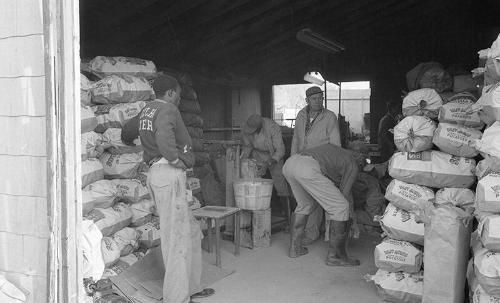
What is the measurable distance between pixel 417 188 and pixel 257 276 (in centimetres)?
181

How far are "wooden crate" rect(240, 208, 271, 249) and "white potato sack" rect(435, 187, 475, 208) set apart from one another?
2.43 metres

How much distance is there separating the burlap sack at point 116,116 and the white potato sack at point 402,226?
259 cm

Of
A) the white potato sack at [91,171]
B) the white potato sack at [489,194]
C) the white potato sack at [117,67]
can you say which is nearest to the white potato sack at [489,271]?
the white potato sack at [489,194]

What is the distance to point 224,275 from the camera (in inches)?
188

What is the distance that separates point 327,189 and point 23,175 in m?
3.26

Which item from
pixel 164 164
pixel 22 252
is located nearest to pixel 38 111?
pixel 22 252

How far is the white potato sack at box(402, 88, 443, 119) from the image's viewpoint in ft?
13.3

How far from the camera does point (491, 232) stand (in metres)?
2.96

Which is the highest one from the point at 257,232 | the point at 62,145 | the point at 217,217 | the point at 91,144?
the point at 62,145

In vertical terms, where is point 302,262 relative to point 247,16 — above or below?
below

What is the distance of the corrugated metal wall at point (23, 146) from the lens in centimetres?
243

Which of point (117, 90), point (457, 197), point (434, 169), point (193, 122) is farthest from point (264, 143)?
point (457, 197)

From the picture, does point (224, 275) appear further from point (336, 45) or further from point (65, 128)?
point (336, 45)

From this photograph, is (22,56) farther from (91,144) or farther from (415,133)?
(415,133)
